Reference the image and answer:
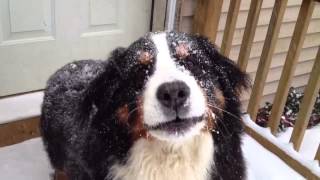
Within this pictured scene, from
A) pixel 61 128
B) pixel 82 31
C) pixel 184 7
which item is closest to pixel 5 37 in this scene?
pixel 82 31

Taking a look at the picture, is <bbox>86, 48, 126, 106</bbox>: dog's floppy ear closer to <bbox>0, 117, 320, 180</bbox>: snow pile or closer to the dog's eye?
the dog's eye

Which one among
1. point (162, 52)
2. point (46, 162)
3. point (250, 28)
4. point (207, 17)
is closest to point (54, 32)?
point (46, 162)

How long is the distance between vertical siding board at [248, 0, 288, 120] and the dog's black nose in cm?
176

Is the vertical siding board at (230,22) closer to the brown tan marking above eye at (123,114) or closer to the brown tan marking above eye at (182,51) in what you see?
the brown tan marking above eye at (182,51)

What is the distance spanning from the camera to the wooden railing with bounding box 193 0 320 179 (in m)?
2.80

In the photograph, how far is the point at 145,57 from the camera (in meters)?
1.58

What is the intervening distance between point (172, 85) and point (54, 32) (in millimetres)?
1922

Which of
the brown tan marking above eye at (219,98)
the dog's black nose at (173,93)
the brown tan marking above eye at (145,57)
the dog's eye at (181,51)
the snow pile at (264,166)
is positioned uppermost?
the dog's eye at (181,51)

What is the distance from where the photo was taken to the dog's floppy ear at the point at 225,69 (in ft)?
5.70

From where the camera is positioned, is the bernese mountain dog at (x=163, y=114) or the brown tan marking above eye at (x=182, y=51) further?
the brown tan marking above eye at (x=182, y=51)

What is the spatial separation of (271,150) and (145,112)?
6.13ft

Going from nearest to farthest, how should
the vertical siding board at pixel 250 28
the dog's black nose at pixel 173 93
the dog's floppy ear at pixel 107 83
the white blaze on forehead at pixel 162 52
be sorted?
the dog's black nose at pixel 173 93, the white blaze on forehead at pixel 162 52, the dog's floppy ear at pixel 107 83, the vertical siding board at pixel 250 28

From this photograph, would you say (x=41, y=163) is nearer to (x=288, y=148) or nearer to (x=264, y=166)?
(x=264, y=166)

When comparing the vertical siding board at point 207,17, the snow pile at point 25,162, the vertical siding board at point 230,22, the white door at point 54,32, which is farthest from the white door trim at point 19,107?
the vertical siding board at point 230,22
